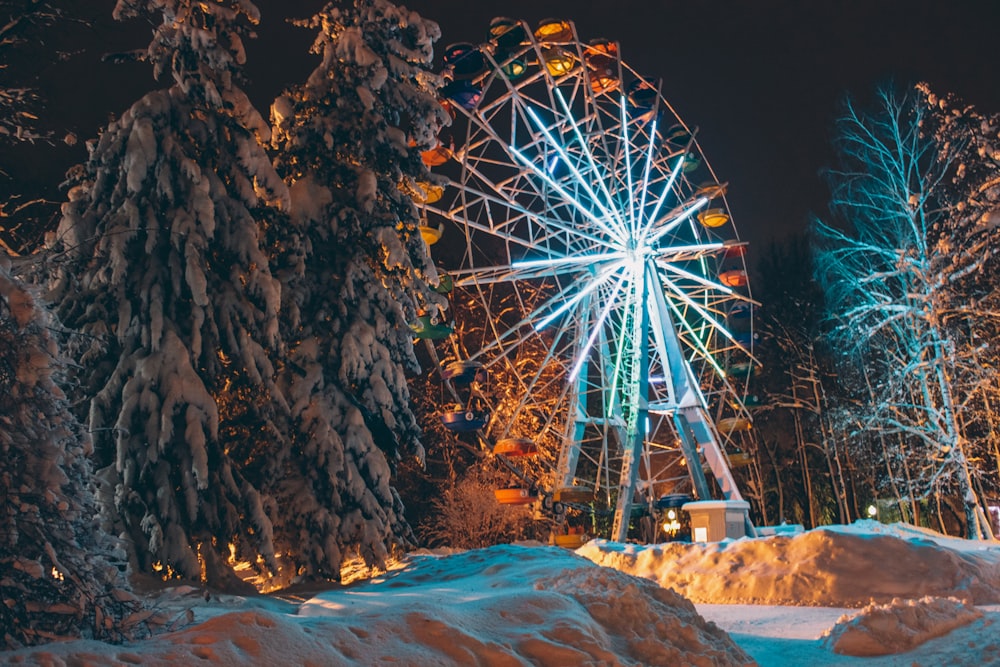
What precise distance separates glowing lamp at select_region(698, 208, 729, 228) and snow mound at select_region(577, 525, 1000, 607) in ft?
39.1

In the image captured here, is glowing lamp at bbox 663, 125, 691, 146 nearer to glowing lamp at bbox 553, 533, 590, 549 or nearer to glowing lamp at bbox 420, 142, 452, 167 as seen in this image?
glowing lamp at bbox 420, 142, 452, 167

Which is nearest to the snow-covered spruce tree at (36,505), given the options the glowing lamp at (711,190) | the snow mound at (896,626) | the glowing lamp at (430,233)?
the snow mound at (896,626)

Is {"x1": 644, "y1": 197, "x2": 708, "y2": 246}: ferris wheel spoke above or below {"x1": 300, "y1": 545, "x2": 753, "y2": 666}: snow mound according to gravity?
above

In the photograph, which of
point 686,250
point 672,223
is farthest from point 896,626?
point 672,223

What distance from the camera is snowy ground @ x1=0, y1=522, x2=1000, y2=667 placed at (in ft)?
17.3

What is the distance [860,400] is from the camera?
37.2m

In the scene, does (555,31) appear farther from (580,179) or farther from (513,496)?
(513,496)

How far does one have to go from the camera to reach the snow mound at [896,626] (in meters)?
8.68

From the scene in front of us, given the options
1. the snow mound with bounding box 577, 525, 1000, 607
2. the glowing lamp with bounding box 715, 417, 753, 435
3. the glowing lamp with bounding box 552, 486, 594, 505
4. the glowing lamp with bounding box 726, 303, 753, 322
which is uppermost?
the glowing lamp with bounding box 726, 303, 753, 322

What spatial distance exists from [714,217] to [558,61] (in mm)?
6249

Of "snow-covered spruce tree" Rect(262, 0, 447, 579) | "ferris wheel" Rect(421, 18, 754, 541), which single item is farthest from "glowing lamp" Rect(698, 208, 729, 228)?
"snow-covered spruce tree" Rect(262, 0, 447, 579)

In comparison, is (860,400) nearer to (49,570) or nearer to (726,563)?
(726,563)

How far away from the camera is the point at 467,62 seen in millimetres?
22312

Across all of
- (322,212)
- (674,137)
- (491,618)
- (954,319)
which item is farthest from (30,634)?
(954,319)
